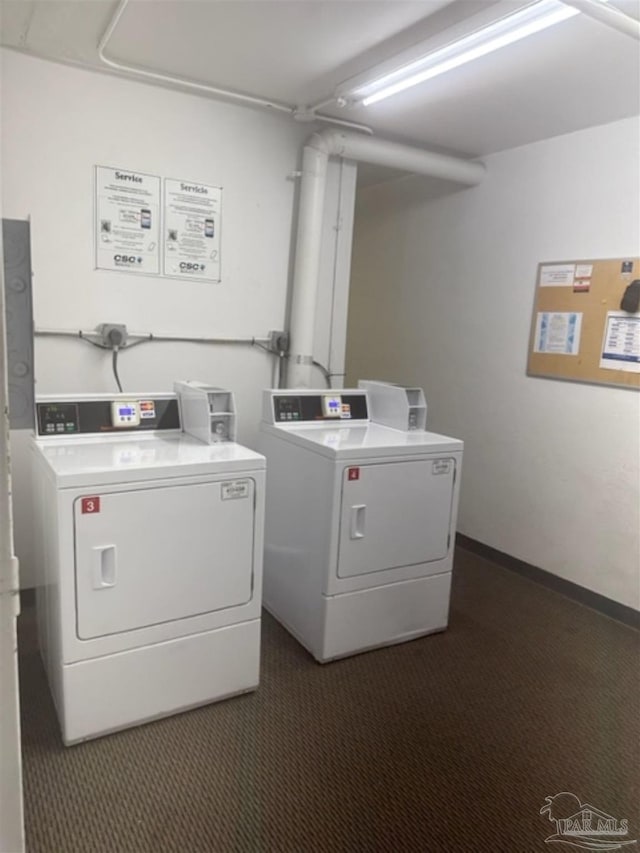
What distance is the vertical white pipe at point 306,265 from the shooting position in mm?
3189

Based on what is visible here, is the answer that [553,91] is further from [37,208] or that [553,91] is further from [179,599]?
[179,599]

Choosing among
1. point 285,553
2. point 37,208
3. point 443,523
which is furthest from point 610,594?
point 37,208

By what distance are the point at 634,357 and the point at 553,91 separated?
132 centimetres

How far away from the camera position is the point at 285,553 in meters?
2.82

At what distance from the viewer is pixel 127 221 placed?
292 centimetres

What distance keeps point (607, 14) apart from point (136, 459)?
211 cm

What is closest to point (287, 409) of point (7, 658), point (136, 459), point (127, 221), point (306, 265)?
point (306, 265)

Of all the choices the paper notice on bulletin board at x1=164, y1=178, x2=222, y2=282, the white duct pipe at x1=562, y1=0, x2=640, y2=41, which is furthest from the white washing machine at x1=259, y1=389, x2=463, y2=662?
the white duct pipe at x1=562, y1=0, x2=640, y2=41

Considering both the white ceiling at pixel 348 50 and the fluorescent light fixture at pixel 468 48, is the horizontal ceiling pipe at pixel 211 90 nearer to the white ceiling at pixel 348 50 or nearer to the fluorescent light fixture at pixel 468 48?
the white ceiling at pixel 348 50

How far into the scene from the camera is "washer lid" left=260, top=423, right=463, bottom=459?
248 centimetres

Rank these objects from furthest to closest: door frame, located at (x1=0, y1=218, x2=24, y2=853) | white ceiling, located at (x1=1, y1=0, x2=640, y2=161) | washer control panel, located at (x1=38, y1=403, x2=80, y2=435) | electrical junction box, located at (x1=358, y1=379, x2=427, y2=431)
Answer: electrical junction box, located at (x1=358, y1=379, x2=427, y2=431) → washer control panel, located at (x1=38, y1=403, x2=80, y2=435) → white ceiling, located at (x1=1, y1=0, x2=640, y2=161) → door frame, located at (x1=0, y1=218, x2=24, y2=853)

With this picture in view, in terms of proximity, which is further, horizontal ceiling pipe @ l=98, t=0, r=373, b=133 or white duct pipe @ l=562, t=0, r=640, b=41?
horizontal ceiling pipe @ l=98, t=0, r=373, b=133

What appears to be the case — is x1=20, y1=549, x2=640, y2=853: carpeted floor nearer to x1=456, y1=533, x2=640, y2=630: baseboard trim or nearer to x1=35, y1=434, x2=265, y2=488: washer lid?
x1=456, y1=533, x2=640, y2=630: baseboard trim

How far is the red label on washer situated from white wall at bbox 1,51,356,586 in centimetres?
107
